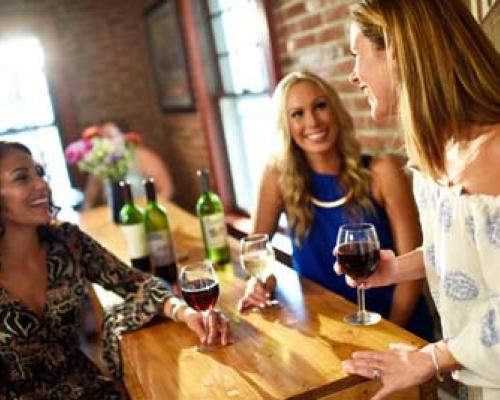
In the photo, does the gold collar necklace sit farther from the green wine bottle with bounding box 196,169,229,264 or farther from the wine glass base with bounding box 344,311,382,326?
the wine glass base with bounding box 344,311,382,326

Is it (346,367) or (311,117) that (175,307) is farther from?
(311,117)

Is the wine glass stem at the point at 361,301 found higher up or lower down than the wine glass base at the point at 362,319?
higher up

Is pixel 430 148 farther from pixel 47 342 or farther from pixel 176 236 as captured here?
pixel 176 236

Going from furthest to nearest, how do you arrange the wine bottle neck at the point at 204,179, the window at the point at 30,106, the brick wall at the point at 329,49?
1. the window at the point at 30,106
2. the brick wall at the point at 329,49
3. the wine bottle neck at the point at 204,179

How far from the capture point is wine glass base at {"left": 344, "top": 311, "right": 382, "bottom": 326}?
133cm

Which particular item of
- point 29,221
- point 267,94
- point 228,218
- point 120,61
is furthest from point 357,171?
point 120,61

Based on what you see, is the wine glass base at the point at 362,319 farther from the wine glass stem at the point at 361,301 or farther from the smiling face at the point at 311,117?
the smiling face at the point at 311,117

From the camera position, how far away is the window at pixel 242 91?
330 centimetres

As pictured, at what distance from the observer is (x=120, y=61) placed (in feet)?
16.3

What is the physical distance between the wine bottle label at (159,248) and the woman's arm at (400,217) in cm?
68

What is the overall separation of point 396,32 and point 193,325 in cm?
82

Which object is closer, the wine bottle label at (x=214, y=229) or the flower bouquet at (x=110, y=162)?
the wine bottle label at (x=214, y=229)

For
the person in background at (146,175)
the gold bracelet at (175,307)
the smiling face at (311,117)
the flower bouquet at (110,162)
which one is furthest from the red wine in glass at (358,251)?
the person in background at (146,175)

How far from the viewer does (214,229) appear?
1912 mm
